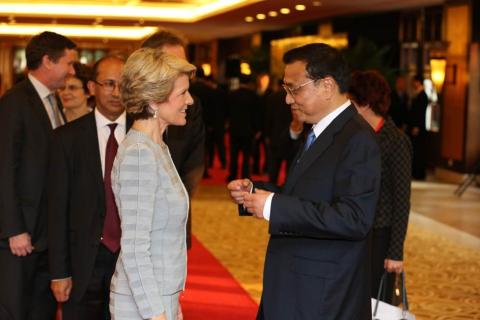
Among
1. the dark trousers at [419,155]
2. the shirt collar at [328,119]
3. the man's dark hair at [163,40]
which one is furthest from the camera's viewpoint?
the dark trousers at [419,155]

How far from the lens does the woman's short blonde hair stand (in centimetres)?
271

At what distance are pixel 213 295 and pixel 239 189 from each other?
367 cm

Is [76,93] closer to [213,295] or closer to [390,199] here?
[213,295]

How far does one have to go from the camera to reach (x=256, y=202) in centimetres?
288

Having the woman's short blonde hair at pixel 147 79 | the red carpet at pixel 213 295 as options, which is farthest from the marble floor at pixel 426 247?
the woman's short blonde hair at pixel 147 79

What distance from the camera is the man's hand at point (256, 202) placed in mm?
2873

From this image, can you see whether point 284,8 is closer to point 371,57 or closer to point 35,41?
point 371,57

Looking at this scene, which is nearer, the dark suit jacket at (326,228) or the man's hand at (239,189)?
the dark suit jacket at (326,228)

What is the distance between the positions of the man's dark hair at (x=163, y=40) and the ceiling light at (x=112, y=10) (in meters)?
15.4

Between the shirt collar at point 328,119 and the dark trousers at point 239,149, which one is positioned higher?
the shirt collar at point 328,119

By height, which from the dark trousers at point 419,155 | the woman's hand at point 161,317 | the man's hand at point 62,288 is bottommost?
the dark trousers at point 419,155

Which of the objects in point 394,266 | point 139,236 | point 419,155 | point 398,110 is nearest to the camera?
point 139,236

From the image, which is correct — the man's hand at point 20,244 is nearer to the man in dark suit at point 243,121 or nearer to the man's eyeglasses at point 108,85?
the man's eyeglasses at point 108,85

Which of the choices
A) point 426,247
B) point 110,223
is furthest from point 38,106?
point 426,247
